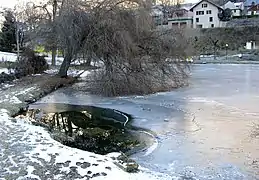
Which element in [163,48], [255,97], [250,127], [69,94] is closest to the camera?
[250,127]

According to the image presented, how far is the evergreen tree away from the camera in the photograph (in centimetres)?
3739

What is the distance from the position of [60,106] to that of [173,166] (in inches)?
337

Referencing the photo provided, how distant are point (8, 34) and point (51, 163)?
35829 millimetres

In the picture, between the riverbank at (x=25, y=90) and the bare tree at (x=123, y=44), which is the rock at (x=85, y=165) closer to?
the riverbank at (x=25, y=90)

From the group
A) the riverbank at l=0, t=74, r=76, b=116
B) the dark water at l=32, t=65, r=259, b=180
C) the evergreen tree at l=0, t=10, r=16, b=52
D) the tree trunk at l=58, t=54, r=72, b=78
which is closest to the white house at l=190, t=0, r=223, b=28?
the evergreen tree at l=0, t=10, r=16, b=52

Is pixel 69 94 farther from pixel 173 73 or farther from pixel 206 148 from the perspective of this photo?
pixel 206 148

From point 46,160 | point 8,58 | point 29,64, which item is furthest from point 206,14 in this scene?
point 46,160

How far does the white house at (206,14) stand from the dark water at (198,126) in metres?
48.7

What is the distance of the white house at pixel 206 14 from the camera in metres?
66.3

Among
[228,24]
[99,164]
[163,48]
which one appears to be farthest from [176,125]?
[228,24]

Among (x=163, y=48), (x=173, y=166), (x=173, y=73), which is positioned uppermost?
(x=163, y=48)

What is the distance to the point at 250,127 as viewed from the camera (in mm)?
10875

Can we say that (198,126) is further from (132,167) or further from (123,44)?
(123,44)

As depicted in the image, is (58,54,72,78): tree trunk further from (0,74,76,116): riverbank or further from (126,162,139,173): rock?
(126,162,139,173): rock
